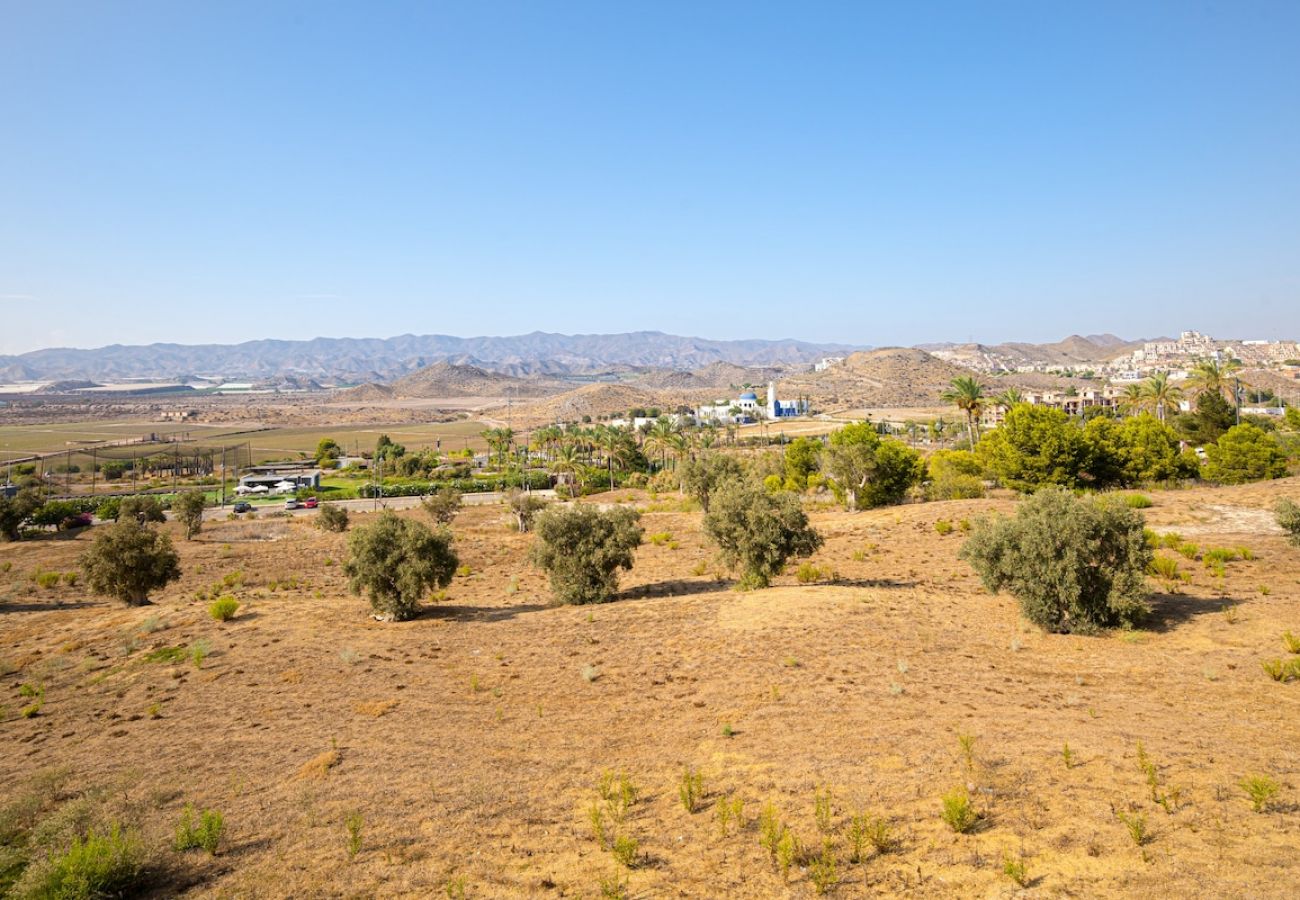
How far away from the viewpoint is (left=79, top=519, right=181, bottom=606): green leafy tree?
24406 millimetres

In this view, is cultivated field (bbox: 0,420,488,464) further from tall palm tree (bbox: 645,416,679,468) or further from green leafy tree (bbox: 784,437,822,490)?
green leafy tree (bbox: 784,437,822,490)

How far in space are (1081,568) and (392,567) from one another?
1875 cm

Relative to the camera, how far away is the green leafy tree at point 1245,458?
4572cm

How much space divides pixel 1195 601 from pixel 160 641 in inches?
1116

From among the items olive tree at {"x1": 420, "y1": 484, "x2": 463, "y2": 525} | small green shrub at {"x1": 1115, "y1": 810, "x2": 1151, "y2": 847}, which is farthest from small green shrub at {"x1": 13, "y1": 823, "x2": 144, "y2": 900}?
olive tree at {"x1": 420, "y1": 484, "x2": 463, "y2": 525}

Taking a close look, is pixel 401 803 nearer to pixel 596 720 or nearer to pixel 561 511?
pixel 596 720

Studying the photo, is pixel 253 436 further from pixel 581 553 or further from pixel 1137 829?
pixel 1137 829

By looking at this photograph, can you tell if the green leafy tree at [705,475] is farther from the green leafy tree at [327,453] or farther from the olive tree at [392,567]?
the green leafy tree at [327,453]

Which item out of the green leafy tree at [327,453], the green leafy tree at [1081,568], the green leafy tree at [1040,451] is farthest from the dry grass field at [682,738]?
the green leafy tree at [327,453]

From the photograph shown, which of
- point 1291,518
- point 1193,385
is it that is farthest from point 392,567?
point 1193,385

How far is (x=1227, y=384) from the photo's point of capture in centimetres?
6656

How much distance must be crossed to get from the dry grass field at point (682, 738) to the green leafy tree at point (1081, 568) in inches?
29.8

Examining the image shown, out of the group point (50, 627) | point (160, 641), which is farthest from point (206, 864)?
point (50, 627)

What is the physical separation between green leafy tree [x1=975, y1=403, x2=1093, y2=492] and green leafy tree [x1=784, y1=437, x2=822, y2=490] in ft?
56.0
